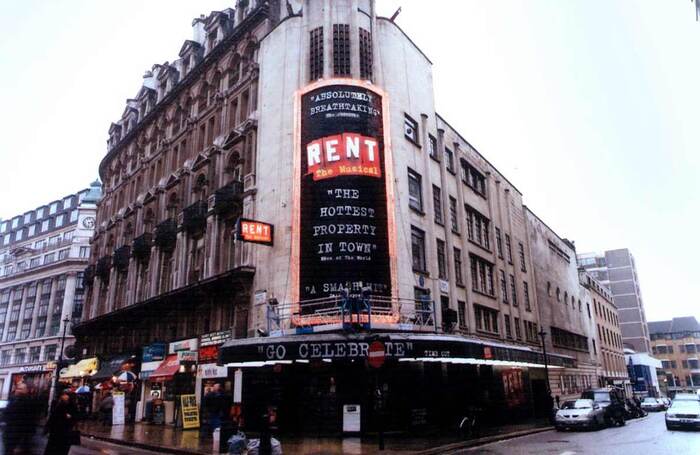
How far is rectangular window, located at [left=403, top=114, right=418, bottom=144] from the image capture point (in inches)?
1112

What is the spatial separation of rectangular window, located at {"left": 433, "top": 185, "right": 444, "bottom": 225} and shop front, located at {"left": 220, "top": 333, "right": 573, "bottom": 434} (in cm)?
859

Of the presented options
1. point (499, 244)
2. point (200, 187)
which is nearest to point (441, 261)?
point (499, 244)

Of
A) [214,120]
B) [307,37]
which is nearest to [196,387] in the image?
[214,120]

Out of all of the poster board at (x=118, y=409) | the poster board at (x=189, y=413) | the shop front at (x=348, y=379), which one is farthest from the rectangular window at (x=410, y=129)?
the poster board at (x=118, y=409)

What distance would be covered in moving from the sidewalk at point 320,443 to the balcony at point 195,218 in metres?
12.8

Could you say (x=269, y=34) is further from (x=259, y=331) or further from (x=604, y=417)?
(x=604, y=417)

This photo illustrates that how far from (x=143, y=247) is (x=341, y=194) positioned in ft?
A: 67.6

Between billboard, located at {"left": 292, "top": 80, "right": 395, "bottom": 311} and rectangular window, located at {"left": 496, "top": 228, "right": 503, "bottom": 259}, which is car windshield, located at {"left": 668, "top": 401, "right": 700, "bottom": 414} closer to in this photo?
billboard, located at {"left": 292, "top": 80, "right": 395, "bottom": 311}

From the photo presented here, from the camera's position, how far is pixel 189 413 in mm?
24250

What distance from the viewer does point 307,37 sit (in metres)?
27.7

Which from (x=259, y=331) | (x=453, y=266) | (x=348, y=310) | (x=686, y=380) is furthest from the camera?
(x=686, y=380)

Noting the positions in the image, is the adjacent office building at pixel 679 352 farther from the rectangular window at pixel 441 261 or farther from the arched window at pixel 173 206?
the arched window at pixel 173 206

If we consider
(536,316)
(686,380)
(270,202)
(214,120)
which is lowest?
(686,380)

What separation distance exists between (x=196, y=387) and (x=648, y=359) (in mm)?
80103
